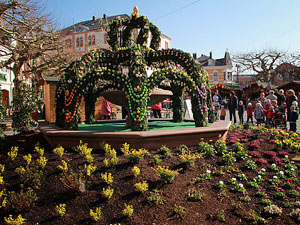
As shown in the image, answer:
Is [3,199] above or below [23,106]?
below

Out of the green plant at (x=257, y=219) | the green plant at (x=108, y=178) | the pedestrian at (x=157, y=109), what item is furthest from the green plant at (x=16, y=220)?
the pedestrian at (x=157, y=109)

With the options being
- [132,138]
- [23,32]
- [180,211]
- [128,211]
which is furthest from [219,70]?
[128,211]

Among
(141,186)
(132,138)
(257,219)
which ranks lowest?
(257,219)

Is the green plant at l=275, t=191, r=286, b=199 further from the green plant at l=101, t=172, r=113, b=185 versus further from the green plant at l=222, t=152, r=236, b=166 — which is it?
the green plant at l=101, t=172, r=113, b=185

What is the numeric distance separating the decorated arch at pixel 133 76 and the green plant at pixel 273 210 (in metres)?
3.11

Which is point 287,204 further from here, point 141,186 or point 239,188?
point 141,186

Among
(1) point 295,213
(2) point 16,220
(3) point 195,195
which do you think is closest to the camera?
(2) point 16,220

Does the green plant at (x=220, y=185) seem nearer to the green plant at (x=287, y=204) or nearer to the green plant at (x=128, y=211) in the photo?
the green plant at (x=287, y=204)

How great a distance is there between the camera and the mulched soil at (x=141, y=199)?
3447mm

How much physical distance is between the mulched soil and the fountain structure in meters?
1.04

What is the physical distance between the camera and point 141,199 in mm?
3791

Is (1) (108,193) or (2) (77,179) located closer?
(1) (108,193)

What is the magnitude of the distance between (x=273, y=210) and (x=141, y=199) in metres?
2.03

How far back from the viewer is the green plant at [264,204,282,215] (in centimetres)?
371
